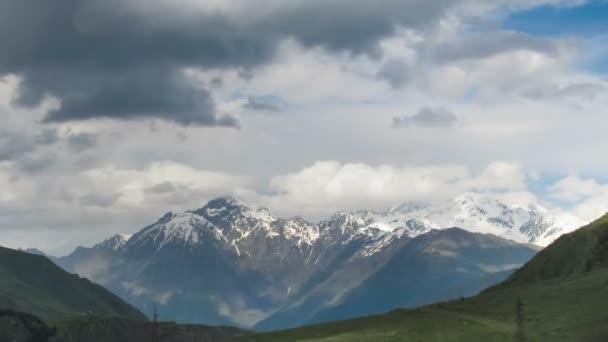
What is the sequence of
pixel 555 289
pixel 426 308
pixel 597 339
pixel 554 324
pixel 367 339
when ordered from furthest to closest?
pixel 426 308 → pixel 555 289 → pixel 367 339 → pixel 554 324 → pixel 597 339

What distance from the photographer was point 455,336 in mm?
151125

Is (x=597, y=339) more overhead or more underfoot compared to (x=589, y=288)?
more underfoot

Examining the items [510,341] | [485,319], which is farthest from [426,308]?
[510,341]

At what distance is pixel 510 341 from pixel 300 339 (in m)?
58.9

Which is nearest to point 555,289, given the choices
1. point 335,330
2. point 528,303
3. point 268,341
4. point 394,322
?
point 528,303

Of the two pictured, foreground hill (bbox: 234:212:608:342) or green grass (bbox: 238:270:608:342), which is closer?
foreground hill (bbox: 234:212:608:342)

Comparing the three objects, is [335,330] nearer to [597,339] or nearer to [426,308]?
[426,308]

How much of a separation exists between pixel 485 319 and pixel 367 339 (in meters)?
27.1

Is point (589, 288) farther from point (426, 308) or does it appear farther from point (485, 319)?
point (426, 308)

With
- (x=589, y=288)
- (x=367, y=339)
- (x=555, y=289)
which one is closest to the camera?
(x=367, y=339)

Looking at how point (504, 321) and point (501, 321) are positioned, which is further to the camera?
point (501, 321)

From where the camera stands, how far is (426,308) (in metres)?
199

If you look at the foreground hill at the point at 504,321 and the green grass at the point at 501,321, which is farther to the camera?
the green grass at the point at 501,321

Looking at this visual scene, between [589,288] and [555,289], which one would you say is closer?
[589,288]
